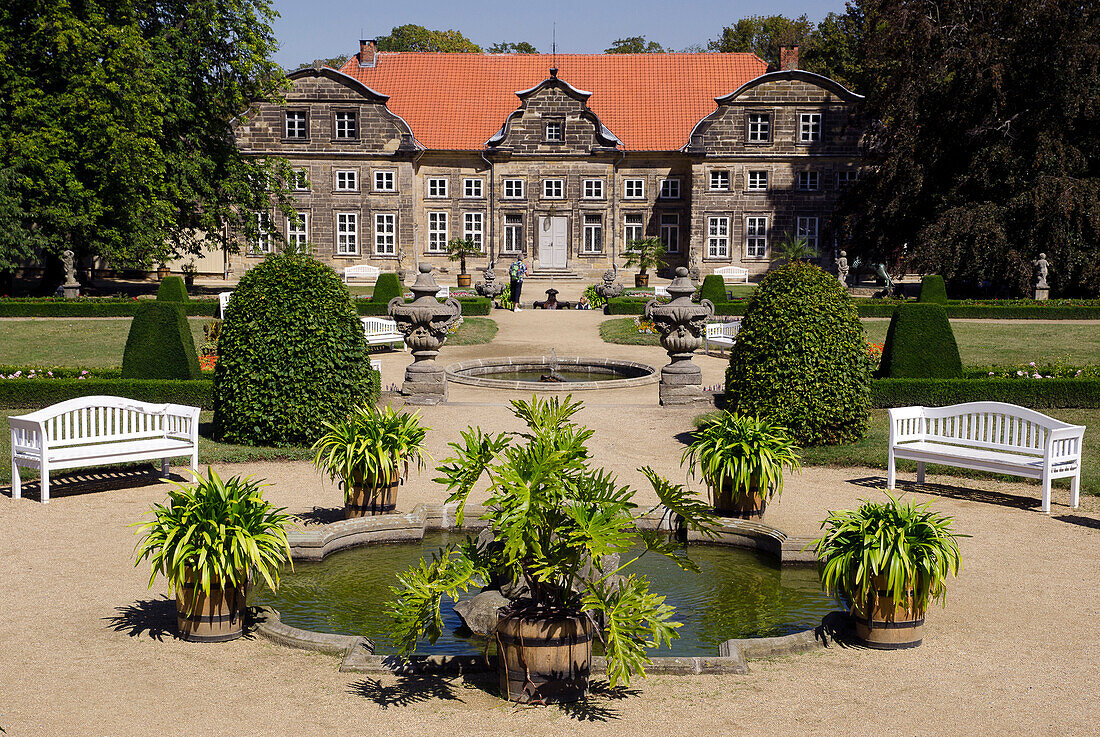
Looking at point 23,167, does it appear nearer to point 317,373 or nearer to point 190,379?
point 190,379

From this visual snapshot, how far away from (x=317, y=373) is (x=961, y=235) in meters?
25.7

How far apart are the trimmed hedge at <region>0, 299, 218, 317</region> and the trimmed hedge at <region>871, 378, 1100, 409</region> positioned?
1857cm


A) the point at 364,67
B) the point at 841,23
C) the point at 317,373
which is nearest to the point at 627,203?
the point at 364,67

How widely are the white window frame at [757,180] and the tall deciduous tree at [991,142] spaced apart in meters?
7.27

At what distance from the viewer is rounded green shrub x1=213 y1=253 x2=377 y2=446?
12125 mm

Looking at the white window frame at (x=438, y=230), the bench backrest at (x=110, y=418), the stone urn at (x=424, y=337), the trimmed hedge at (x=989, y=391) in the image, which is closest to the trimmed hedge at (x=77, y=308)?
the stone urn at (x=424, y=337)

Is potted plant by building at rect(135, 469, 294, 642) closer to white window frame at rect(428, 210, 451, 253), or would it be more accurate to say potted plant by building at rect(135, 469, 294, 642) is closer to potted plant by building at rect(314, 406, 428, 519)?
potted plant by building at rect(314, 406, 428, 519)

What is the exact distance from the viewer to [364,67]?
46.9m

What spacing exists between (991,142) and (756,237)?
11445 mm

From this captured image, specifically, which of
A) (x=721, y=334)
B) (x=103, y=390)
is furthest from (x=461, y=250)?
(x=103, y=390)

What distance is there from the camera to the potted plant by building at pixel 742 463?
946cm

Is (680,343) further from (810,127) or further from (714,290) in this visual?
(810,127)

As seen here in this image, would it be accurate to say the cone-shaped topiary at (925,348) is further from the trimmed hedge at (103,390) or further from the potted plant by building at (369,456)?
the trimmed hedge at (103,390)

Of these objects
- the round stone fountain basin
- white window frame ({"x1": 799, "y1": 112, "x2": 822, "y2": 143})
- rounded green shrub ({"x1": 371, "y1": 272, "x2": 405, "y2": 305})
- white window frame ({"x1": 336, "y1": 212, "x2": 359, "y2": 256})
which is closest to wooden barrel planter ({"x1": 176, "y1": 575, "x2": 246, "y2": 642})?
the round stone fountain basin
